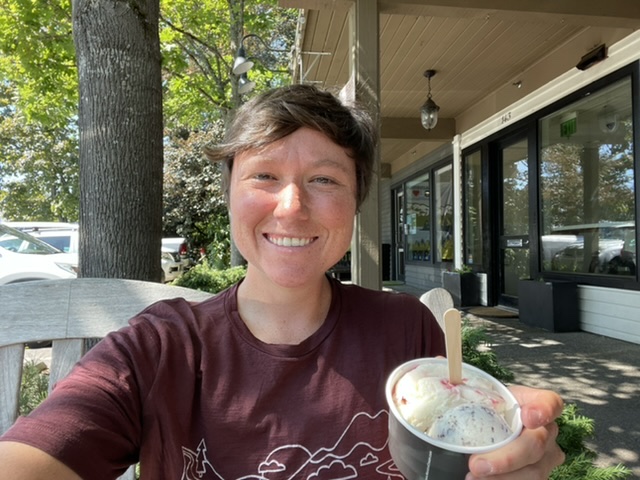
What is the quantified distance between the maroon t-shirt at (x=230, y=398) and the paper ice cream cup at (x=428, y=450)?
11.5 inches

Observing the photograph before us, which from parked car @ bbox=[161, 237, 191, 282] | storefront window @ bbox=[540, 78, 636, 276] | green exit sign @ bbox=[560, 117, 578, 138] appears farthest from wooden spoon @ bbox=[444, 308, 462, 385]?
parked car @ bbox=[161, 237, 191, 282]

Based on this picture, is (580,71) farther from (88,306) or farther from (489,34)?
(88,306)

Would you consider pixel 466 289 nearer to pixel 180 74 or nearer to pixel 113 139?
pixel 180 74

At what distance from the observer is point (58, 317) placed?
1376 millimetres

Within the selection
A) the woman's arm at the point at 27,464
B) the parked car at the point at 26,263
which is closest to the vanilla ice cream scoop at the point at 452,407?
the woman's arm at the point at 27,464

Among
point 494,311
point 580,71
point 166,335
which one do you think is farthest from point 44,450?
point 494,311

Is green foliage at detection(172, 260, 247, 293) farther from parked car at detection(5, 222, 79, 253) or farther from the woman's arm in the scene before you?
parked car at detection(5, 222, 79, 253)

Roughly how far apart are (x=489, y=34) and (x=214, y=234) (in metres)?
13.3

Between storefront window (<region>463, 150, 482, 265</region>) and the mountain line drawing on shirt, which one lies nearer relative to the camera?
the mountain line drawing on shirt

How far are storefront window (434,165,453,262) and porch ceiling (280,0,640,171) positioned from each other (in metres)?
1.89

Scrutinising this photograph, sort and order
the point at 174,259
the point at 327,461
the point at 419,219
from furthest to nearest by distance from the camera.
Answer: the point at 174,259, the point at 419,219, the point at 327,461

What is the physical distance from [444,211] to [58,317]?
915 centimetres

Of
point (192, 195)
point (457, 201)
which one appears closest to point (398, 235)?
point (457, 201)

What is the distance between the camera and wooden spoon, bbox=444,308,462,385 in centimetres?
78
